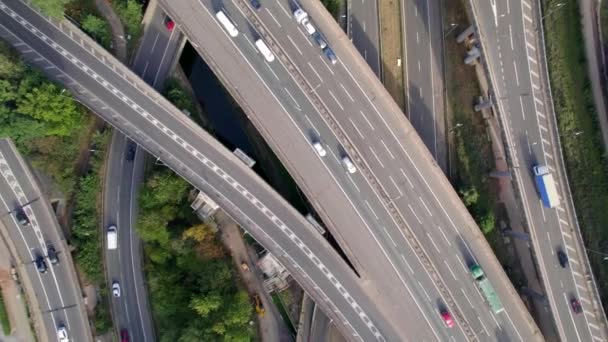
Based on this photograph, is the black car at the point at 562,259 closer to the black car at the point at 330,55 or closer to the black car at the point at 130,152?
the black car at the point at 330,55

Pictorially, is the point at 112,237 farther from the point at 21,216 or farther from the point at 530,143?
the point at 530,143

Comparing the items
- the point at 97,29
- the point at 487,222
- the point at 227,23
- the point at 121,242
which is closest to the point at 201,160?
the point at 227,23

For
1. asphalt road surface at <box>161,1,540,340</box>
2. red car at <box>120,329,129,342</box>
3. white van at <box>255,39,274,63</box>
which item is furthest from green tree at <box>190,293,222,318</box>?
white van at <box>255,39,274,63</box>

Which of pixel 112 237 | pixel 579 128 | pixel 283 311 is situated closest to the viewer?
pixel 579 128

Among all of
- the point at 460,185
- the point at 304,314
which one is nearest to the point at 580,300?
the point at 460,185

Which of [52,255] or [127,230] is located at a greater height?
[127,230]

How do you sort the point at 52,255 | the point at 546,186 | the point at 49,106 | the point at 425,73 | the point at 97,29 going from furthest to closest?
the point at 425,73 → the point at 52,255 → the point at 97,29 → the point at 546,186 → the point at 49,106

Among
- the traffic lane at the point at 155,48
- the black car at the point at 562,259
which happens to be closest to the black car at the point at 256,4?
the traffic lane at the point at 155,48
